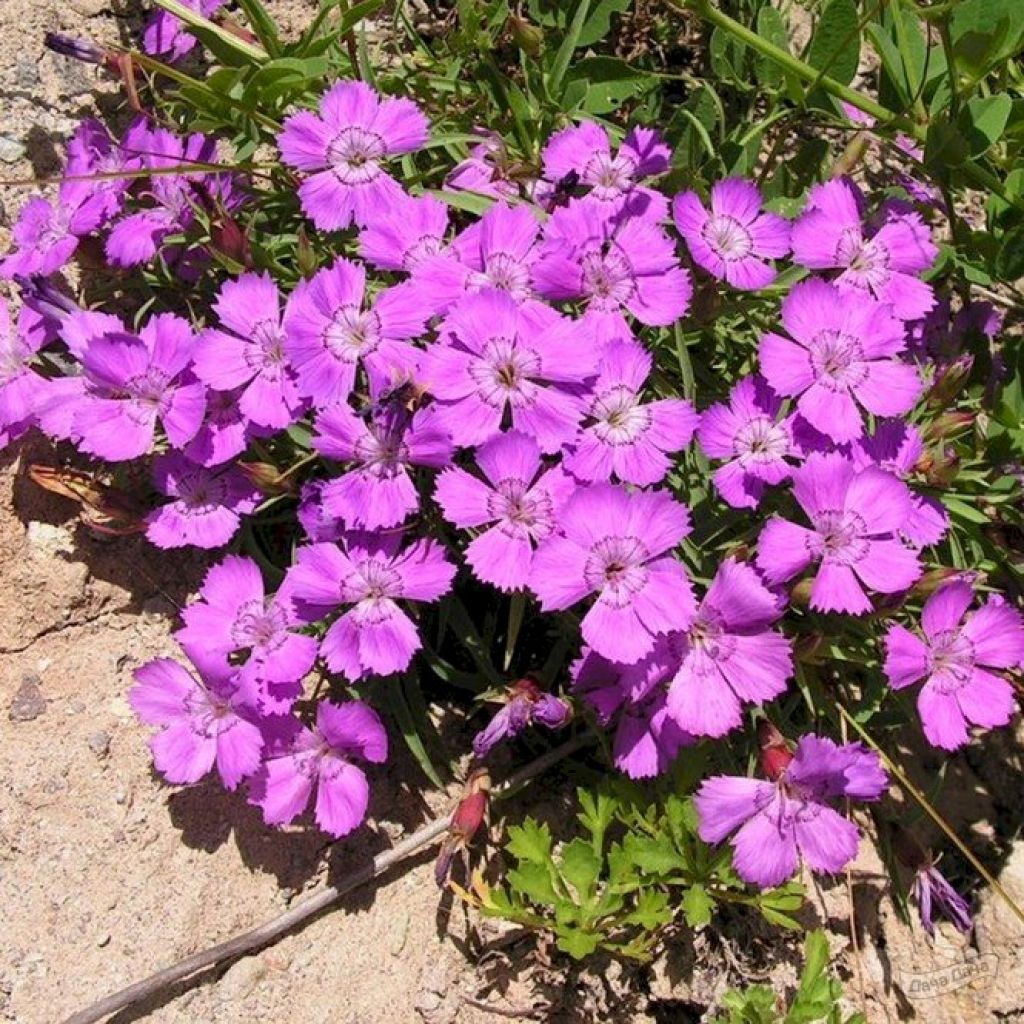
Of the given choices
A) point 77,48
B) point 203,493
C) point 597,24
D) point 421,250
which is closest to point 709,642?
point 421,250

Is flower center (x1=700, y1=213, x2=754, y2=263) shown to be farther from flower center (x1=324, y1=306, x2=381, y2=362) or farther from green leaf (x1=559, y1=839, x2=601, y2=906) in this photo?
green leaf (x1=559, y1=839, x2=601, y2=906)

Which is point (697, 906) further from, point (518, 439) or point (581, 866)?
point (518, 439)

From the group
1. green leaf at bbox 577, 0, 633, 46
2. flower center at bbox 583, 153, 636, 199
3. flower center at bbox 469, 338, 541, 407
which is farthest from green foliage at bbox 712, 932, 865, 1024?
green leaf at bbox 577, 0, 633, 46

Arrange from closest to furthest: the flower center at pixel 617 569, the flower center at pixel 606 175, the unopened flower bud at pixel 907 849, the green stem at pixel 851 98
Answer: the flower center at pixel 617 569 < the green stem at pixel 851 98 < the flower center at pixel 606 175 < the unopened flower bud at pixel 907 849

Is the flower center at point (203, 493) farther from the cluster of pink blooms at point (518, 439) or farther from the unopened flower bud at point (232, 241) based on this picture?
the unopened flower bud at point (232, 241)

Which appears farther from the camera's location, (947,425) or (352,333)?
(947,425)

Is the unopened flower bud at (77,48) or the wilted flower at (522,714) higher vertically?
the unopened flower bud at (77,48)

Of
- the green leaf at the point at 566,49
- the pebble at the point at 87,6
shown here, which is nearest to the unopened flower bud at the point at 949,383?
the green leaf at the point at 566,49

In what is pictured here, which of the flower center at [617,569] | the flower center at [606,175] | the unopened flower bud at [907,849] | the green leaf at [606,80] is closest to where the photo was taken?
the flower center at [617,569]
